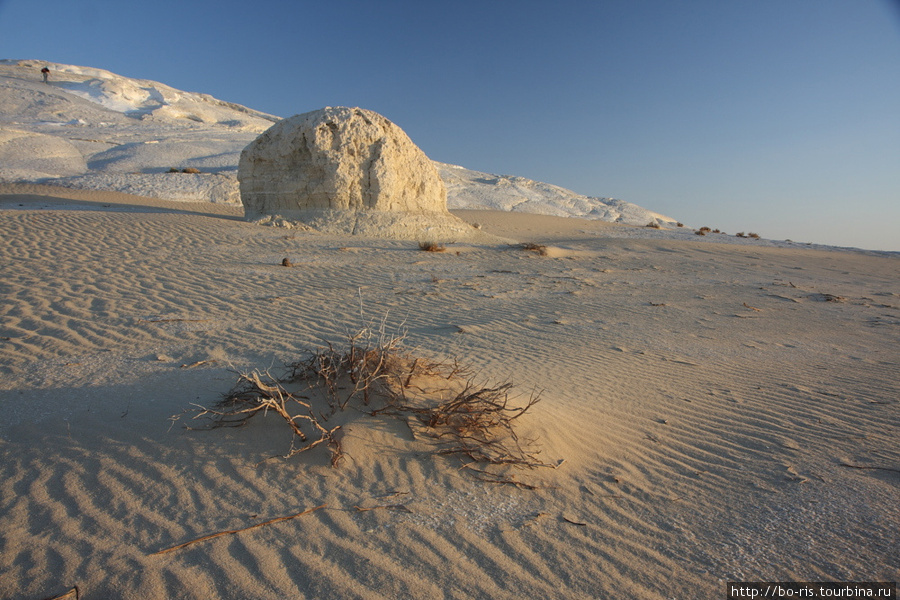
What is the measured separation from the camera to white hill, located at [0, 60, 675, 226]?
20250mm

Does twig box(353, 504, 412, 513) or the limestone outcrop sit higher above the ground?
the limestone outcrop

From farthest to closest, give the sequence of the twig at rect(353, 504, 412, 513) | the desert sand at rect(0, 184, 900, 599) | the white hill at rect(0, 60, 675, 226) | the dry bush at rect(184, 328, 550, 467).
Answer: the white hill at rect(0, 60, 675, 226) → the dry bush at rect(184, 328, 550, 467) → the twig at rect(353, 504, 412, 513) → the desert sand at rect(0, 184, 900, 599)

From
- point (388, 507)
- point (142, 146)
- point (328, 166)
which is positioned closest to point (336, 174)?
point (328, 166)

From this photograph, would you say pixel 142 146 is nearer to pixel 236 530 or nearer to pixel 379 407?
pixel 379 407

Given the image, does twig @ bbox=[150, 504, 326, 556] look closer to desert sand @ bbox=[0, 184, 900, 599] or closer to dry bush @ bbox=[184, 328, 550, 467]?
desert sand @ bbox=[0, 184, 900, 599]

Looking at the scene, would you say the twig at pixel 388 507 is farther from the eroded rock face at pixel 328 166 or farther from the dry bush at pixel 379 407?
the eroded rock face at pixel 328 166

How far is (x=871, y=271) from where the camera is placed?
1275 cm

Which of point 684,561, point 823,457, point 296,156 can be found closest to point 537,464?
point 684,561

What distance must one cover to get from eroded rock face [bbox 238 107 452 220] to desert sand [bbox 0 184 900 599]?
19.7 ft

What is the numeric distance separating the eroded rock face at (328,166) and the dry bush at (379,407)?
10.1 meters

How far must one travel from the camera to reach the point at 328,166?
39.8 feet

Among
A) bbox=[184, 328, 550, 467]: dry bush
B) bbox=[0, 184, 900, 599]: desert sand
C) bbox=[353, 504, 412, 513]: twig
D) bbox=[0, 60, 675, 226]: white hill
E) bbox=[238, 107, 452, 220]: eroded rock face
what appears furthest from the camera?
bbox=[0, 60, 675, 226]: white hill

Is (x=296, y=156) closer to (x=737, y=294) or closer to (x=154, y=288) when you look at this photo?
(x=154, y=288)

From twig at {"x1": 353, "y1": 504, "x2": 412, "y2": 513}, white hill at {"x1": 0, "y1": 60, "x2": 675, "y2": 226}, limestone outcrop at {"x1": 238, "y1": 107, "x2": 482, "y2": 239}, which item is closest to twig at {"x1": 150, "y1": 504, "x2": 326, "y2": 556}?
twig at {"x1": 353, "y1": 504, "x2": 412, "y2": 513}
